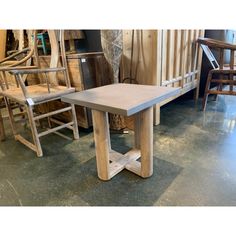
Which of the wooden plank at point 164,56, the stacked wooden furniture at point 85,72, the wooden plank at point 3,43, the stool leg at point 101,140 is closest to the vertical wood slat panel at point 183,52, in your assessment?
the wooden plank at point 164,56

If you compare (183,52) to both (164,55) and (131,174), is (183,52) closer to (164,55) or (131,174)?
(164,55)

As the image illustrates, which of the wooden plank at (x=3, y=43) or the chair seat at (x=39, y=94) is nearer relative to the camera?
the chair seat at (x=39, y=94)

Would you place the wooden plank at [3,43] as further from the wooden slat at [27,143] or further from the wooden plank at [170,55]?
the wooden plank at [170,55]

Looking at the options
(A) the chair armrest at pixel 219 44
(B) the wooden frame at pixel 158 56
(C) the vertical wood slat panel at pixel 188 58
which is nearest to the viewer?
(B) the wooden frame at pixel 158 56

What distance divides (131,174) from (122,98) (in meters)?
0.57

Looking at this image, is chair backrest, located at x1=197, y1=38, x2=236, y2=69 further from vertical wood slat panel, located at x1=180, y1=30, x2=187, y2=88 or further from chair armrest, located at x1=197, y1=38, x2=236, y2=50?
vertical wood slat panel, located at x1=180, y1=30, x2=187, y2=88

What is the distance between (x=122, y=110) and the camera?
2.99 ft

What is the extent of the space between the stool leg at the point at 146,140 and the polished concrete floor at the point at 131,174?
69 millimetres

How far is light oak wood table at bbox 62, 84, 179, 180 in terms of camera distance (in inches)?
39.3

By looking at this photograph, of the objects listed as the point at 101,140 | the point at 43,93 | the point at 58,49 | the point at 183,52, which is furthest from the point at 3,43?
the point at 101,140

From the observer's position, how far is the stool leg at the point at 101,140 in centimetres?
114

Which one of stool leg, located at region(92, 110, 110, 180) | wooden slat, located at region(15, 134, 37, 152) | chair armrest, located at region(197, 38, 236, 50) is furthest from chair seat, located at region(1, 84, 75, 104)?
chair armrest, located at region(197, 38, 236, 50)

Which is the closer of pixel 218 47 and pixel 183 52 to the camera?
pixel 218 47

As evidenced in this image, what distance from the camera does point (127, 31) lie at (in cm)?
187
